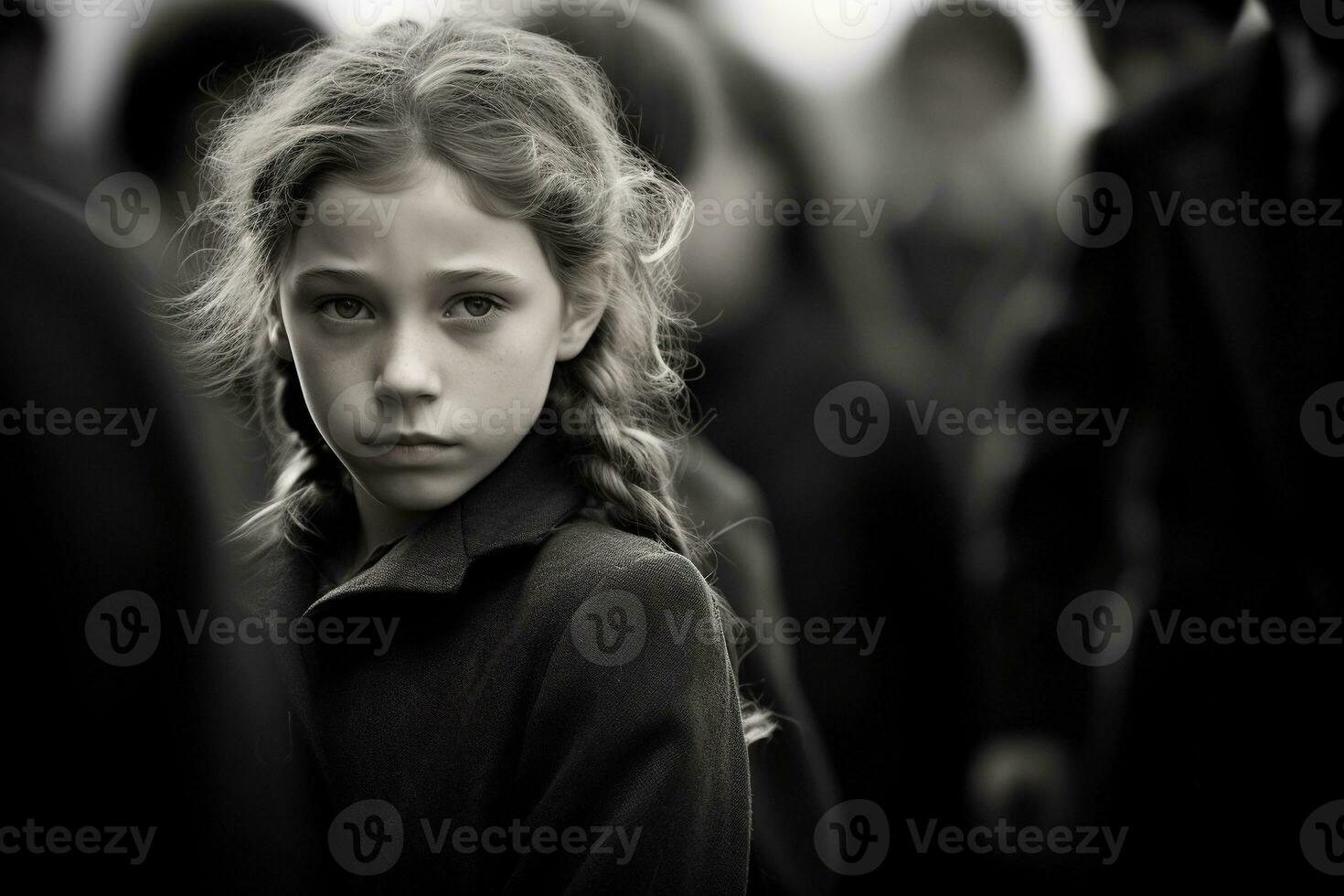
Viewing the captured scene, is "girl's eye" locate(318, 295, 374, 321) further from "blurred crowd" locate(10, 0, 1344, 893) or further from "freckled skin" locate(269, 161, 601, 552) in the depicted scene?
"blurred crowd" locate(10, 0, 1344, 893)

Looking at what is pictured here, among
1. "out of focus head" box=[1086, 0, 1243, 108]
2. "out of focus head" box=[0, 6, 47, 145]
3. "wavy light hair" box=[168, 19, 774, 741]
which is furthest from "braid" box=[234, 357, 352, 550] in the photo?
"out of focus head" box=[1086, 0, 1243, 108]

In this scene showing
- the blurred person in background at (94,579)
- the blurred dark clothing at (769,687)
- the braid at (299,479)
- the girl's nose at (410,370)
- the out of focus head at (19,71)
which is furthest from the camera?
the blurred dark clothing at (769,687)

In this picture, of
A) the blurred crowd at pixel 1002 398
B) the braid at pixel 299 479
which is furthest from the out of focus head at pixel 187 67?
the braid at pixel 299 479

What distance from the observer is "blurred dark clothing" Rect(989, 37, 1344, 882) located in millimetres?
1188

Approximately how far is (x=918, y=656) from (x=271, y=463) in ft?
2.73

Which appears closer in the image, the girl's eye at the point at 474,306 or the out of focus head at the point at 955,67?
the girl's eye at the point at 474,306

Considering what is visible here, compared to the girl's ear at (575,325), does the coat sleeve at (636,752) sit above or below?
below

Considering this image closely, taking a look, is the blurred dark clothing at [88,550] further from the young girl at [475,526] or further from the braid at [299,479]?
the braid at [299,479]

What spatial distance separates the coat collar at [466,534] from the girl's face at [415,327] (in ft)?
0.06

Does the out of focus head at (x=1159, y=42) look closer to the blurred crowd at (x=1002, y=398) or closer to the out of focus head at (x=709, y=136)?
the blurred crowd at (x=1002, y=398)

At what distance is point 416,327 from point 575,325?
0.10 m

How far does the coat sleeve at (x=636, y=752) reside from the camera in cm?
46

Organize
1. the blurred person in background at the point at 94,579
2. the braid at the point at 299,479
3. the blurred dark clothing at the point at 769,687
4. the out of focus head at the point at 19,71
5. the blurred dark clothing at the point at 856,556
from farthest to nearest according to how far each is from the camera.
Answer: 1. the blurred dark clothing at the point at 856,556
2. the blurred dark clothing at the point at 769,687
3. the out of focus head at the point at 19,71
4. the braid at the point at 299,479
5. the blurred person in background at the point at 94,579

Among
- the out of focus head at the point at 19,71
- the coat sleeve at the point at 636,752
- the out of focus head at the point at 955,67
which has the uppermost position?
the out of focus head at the point at 955,67
